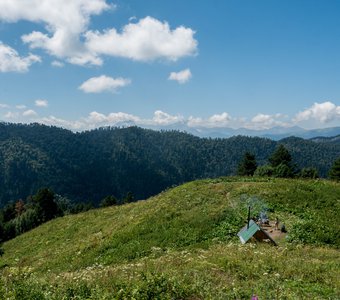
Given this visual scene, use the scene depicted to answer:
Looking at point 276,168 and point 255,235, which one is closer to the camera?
point 255,235

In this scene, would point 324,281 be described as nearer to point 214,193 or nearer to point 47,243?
point 214,193

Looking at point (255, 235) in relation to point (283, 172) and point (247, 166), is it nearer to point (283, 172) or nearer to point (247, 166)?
point (283, 172)

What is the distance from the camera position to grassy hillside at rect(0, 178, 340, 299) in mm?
11328

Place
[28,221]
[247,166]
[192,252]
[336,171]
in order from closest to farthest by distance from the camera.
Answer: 1. [192,252]
2. [336,171]
3. [28,221]
4. [247,166]

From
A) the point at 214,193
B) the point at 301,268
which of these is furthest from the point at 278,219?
the point at 301,268

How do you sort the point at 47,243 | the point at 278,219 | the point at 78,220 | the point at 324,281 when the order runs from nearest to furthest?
the point at 324,281, the point at 278,219, the point at 47,243, the point at 78,220

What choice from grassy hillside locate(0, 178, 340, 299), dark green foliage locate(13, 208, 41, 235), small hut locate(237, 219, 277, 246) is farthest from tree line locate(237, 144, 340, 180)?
small hut locate(237, 219, 277, 246)

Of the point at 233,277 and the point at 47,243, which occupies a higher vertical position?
the point at 233,277

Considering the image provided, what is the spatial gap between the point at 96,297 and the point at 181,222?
56.8 feet

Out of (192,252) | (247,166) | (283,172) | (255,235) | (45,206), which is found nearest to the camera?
(192,252)

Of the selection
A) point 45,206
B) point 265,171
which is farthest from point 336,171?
point 45,206

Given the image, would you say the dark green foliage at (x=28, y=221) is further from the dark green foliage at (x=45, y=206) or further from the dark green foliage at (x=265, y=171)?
the dark green foliage at (x=265, y=171)

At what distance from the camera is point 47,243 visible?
37.5 meters

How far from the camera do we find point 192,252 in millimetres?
20719
